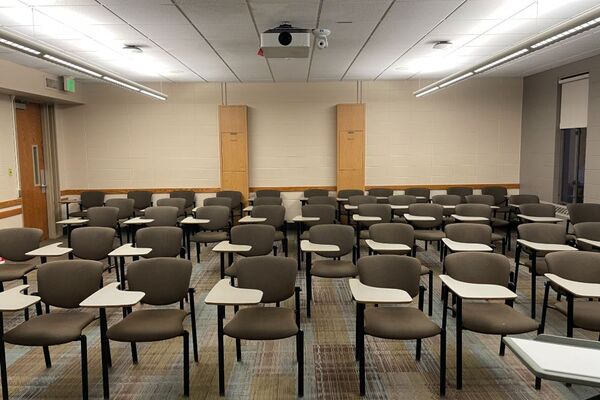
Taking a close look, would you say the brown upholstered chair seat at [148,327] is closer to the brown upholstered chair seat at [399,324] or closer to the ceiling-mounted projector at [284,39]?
the brown upholstered chair seat at [399,324]

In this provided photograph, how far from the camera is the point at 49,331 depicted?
126 inches

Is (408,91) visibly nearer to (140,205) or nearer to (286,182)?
(286,182)

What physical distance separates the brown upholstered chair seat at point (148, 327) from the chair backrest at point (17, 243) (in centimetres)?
239

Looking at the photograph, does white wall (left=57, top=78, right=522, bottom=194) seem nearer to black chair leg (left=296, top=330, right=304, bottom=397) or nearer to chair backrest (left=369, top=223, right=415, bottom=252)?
chair backrest (left=369, top=223, right=415, bottom=252)

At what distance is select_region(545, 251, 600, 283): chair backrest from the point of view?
3.74 m

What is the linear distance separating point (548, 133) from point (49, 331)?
28.3 feet

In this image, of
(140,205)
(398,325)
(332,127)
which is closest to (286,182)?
(332,127)

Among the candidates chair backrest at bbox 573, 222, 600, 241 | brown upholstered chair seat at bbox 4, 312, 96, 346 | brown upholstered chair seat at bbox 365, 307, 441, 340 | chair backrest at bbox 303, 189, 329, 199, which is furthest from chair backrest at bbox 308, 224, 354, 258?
chair backrest at bbox 303, 189, 329, 199

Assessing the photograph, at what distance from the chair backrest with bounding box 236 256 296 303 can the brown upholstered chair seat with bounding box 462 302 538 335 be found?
1.38 m

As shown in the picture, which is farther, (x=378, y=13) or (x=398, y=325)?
(x=378, y=13)

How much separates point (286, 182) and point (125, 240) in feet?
11.2

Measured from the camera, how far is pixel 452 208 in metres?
7.29

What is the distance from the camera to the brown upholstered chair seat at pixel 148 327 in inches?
124

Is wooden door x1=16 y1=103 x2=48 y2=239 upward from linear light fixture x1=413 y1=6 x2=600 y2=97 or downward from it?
downward
